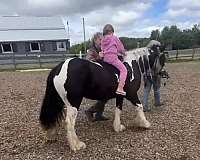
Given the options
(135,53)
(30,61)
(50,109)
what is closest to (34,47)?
(30,61)

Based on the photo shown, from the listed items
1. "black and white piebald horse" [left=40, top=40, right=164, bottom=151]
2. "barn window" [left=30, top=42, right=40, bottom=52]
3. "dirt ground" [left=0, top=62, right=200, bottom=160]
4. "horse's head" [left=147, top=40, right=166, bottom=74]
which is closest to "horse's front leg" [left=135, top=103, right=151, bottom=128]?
"black and white piebald horse" [left=40, top=40, right=164, bottom=151]

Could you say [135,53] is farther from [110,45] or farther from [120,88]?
[120,88]

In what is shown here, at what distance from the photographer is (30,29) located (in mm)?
41312

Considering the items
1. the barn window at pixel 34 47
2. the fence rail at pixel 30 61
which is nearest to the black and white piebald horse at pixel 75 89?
the fence rail at pixel 30 61

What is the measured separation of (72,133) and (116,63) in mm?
1483

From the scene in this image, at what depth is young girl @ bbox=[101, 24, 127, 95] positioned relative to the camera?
17.7 feet

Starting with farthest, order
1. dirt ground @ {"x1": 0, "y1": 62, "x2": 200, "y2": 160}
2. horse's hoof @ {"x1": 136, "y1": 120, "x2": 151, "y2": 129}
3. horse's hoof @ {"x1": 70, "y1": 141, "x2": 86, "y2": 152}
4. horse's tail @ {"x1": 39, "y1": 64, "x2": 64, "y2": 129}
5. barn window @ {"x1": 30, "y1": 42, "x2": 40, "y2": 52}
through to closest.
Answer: barn window @ {"x1": 30, "y1": 42, "x2": 40, "y2": 52} < horse's hoof @ {"x1": 136, "y1": 120, "x2": 151, "y2": 129} < horse's tail @ {"x1": 39, "y1": 64, "x2": 64, "y2": 129} < horse's hoof @ {"x1": 70, "y1": 141, "x2": 86, "y2": 152} < dirt ground @ {"x1": 0, "y1": 62, "x2": 200, "y2": 160}

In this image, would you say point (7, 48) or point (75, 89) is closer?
point (75, 89)

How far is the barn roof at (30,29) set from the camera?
1534 inches

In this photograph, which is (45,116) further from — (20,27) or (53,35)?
(20,27)

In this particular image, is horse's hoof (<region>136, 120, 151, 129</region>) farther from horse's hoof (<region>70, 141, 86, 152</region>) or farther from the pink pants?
horse's hoof (<region>70, 141, 86, 152</region>)

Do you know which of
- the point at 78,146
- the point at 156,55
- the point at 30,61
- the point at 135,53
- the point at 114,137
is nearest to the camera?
the point at 78,146

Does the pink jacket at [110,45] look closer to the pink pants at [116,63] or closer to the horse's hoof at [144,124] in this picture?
the pink pants at [116,63]

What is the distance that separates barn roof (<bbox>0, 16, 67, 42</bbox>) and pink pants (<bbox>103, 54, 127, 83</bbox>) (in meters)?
34.2
